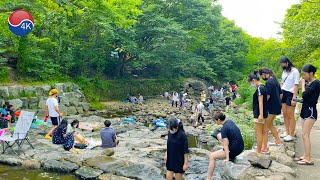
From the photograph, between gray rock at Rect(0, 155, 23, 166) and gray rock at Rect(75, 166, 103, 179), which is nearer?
gray rock at Rect(75, 166, 103, 179)

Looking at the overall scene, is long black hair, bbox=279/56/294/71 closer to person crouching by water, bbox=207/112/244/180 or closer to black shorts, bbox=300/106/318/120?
black shorts, bbox=300/106/318/120

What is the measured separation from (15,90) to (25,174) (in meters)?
10.2

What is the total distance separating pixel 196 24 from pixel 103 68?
463 inches

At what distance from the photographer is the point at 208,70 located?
109 feet

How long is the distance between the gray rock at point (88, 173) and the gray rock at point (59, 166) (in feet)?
0.85

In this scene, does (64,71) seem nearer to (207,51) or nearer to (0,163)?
(0,163)

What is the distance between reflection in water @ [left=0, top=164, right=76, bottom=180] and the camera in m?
6.81

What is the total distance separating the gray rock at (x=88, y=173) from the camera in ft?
22.4

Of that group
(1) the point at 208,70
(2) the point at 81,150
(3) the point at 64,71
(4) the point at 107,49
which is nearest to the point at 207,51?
(1) the point at 208,70

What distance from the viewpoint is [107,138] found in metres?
8.88

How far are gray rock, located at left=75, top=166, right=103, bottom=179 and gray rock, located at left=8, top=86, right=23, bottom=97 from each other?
34.0 ft

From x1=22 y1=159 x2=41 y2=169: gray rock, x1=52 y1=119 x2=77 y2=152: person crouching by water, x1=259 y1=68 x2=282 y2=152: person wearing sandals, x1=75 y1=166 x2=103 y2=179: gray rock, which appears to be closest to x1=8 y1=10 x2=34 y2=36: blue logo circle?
x1=52 y1=119 x2=77 y2=152: person crouching by water

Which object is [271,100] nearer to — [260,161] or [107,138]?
[260,161]

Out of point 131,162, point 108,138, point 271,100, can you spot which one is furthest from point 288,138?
point 108,138
